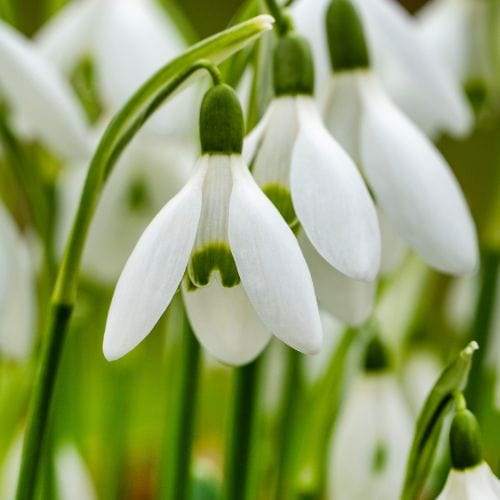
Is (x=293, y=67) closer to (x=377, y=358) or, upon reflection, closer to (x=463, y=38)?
(x=377, y=358)

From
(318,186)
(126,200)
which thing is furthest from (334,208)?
(126,200)

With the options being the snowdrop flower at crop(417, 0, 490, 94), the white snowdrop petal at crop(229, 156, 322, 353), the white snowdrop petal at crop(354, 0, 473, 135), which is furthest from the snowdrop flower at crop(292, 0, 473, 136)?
the white snowdrop petal at crop(229, 156, 322, 353)

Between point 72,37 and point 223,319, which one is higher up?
point 72,37

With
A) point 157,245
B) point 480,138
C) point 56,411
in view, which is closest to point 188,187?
point 157,245

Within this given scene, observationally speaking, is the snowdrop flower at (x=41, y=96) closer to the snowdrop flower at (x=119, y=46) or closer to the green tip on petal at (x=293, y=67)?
the snowdrop flower at (x=119, y=46)

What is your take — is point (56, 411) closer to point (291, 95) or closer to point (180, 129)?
point (180, 129)

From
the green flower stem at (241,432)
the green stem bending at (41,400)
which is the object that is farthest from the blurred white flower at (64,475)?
the green stem bending at (41,400)
